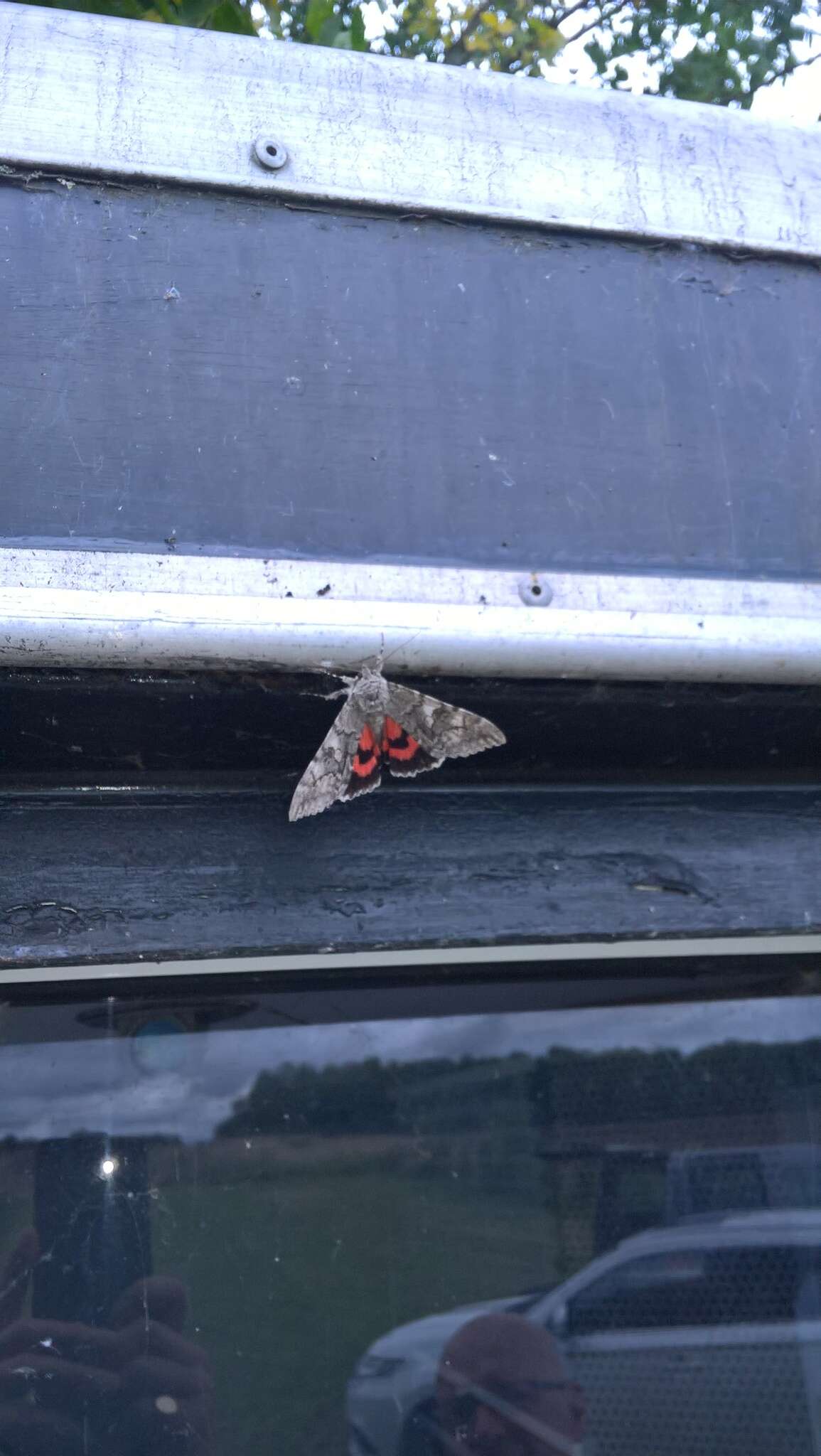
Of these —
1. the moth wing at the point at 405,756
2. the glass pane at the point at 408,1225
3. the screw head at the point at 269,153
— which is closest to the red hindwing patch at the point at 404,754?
the moth wing at the point at 405,756

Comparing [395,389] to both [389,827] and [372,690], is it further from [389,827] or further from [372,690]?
[389,827]

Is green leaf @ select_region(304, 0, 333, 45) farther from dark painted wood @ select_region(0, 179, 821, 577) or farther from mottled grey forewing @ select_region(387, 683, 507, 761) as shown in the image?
mottled grey forewing @ select_region(387, 683, 507, 761)

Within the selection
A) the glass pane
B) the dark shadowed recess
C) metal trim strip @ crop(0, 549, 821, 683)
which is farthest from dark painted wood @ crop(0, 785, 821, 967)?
metal trim strip @ crop(0, 549, 821, 683)

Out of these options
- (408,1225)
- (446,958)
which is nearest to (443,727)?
(446,958)

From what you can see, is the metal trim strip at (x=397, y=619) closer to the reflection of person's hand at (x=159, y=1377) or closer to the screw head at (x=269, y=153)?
the screw head at (x=269, y=153)

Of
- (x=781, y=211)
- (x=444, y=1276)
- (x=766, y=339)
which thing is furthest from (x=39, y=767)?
(x=781, y=211)

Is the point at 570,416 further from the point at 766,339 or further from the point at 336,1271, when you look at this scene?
the point at 336,1271
